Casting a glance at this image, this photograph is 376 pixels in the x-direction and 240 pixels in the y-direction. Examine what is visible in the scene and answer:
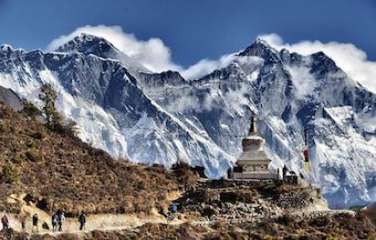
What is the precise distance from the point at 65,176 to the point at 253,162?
2608 cm

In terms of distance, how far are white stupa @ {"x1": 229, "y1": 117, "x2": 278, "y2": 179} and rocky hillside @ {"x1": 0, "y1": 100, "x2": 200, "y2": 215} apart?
6.96 metres

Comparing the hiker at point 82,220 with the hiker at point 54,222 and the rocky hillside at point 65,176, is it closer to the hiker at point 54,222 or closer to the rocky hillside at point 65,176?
the hiker at point 54,222

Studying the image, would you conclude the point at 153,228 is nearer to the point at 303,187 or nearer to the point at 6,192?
the point at 6,192

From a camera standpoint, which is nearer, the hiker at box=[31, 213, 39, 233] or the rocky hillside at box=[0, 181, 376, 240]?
the hiker at box=[31, 213, 39, 233]

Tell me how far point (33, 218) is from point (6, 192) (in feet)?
13.8

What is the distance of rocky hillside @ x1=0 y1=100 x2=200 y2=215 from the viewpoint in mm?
63906

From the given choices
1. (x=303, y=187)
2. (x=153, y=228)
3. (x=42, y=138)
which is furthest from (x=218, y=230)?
(x=42, y=138)

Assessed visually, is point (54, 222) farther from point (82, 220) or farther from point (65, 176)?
point (65, 176)

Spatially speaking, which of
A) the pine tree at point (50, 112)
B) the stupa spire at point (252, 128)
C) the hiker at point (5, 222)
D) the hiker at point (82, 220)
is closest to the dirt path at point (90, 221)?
the hiker at point (82, 220)

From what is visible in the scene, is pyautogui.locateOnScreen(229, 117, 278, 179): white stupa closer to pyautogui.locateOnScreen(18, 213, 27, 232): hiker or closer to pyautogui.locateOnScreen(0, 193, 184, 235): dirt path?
pyautogui.locateOnScreen(0, 193, 184, 235): dirt path

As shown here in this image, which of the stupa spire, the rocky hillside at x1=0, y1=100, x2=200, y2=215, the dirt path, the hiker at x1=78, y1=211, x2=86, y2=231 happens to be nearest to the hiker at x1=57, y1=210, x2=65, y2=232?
the dirt path

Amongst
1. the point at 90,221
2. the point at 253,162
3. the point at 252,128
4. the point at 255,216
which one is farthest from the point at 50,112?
the point at 252,128

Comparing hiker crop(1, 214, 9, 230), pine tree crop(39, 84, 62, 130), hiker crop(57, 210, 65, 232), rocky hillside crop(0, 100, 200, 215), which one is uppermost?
pine tree crop(39, 84, 62, 130)

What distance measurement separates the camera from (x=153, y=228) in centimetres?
6344
